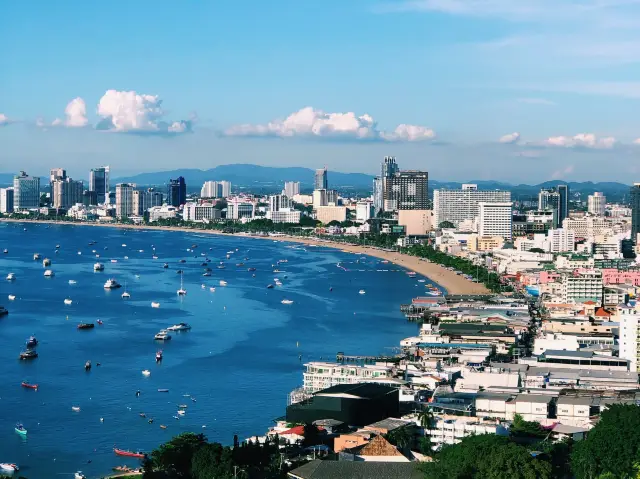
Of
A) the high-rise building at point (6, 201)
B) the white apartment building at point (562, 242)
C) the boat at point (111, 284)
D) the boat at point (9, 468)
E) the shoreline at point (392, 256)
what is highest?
the high-rise building at point (6, 201)

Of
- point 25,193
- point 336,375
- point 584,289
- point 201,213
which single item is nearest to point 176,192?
point 201,213

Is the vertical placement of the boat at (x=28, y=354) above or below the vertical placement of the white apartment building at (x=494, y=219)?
below

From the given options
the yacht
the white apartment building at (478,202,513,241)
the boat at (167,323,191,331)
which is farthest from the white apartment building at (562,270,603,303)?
the white apartment building at (478,202,513,241)

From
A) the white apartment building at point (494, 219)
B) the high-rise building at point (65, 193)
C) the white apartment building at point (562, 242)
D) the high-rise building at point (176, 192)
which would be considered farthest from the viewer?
the high-rise building at point (65, 193)

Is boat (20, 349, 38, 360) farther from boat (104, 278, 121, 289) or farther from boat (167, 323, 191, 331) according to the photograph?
boat (104, 278, 121, 289)

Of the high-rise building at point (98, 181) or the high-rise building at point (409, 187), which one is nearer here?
the high-rise building at point (409, 187)

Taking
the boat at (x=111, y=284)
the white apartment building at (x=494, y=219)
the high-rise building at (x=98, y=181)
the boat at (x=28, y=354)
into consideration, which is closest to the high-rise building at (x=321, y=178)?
the high-rise building at (x=98, y=181)

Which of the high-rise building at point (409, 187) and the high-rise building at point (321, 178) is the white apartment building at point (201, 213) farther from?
the high-rise building at point (321, 178)
